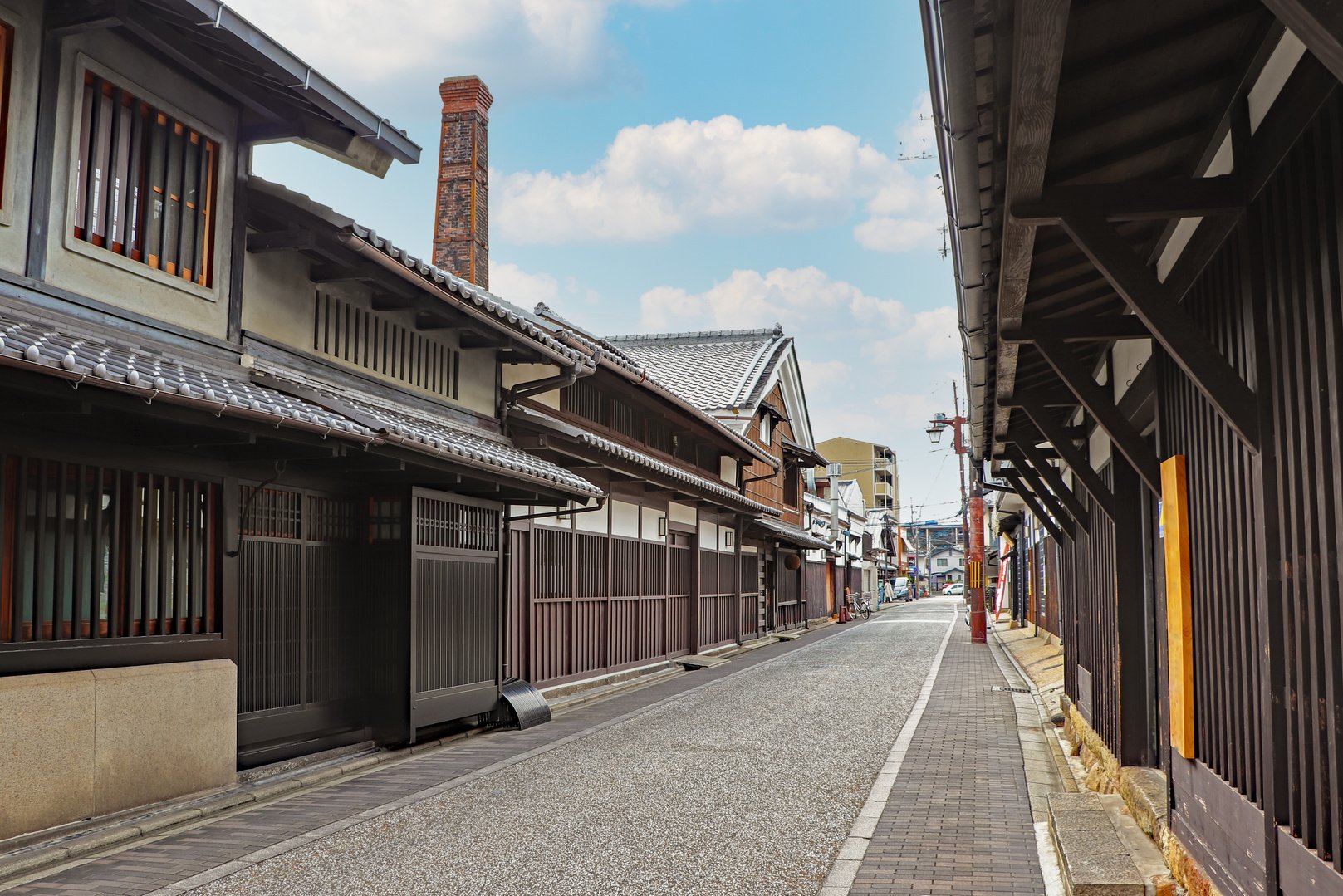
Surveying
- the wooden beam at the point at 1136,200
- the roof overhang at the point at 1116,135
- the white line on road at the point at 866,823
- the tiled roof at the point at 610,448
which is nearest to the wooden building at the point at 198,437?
the tiled roof at the point at 610,448

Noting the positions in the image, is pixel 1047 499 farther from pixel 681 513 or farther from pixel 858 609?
pixel 858 609

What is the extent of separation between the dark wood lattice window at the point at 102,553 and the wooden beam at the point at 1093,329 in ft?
22.6

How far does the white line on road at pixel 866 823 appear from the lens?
6890mm

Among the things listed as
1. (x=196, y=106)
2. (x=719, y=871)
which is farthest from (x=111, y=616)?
(x=719, y=871)

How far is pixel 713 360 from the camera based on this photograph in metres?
38.5

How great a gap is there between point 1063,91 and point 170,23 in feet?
23.8

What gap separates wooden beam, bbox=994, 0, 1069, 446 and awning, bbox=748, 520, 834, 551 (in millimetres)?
25947

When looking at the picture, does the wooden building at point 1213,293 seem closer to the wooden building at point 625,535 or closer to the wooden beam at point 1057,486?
the wooden beam at point 1057,486

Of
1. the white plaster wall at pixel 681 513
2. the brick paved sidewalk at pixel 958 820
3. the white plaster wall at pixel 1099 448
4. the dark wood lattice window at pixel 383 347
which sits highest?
the dark wood lattice window at pixel 383 347

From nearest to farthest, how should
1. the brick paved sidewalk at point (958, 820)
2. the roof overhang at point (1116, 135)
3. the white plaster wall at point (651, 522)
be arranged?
the roof overhang at point (1116, 135) < the brick paved sidewalk at point (958, 820) < the white plaster wall at point (651, 522)

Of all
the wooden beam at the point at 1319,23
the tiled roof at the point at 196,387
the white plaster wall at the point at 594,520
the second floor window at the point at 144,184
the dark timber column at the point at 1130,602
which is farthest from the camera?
the white plaster wall at the point at 594,520

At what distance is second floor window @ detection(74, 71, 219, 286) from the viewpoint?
27.9ft

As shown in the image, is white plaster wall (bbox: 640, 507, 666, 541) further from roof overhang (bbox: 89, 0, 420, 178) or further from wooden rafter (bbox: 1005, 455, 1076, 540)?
roof overhang (bbox: 89, 0, 420, 178)

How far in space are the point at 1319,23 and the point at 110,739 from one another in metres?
8.65
